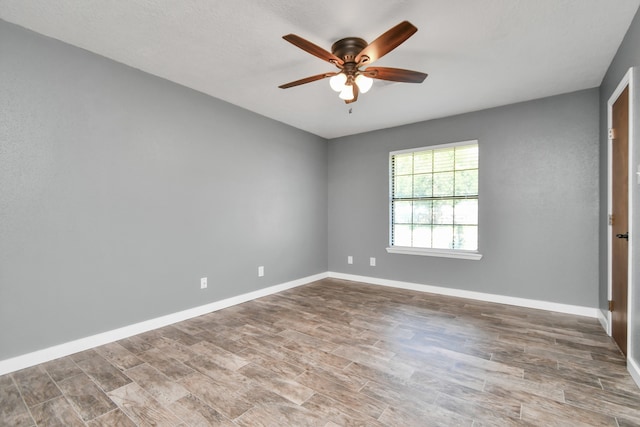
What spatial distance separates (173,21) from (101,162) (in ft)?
4.38

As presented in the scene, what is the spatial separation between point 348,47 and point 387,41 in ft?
1.68

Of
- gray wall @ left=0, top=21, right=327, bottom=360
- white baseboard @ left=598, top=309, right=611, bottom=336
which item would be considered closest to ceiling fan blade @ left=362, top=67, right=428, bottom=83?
gray wall @ left=0, top=21, right=327, bottom=360

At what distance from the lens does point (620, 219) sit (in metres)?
2.44

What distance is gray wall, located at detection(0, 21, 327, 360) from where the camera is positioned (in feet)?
7.00

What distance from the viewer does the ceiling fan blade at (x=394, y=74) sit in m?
2.16

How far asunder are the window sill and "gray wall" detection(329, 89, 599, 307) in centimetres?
7

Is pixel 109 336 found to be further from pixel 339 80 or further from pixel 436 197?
pixel 436 197

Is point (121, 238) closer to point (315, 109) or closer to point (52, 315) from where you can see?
point (52, 315)

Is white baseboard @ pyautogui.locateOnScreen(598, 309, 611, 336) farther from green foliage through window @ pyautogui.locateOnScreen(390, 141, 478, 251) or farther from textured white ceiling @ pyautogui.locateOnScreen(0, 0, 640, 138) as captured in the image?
textured white ceiling @ pyautogui.locateOnScreen(0, 0, 640, 138)

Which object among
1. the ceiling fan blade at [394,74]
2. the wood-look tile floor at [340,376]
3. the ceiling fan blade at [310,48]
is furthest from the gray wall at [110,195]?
the ceiling fan blade at [394,74]

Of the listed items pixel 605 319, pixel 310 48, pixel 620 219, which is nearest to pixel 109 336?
pixel 310 48

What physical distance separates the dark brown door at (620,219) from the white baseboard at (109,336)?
11.9 feet

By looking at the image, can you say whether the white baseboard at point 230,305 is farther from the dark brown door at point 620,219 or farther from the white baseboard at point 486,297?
the dark brown door at point 620,219

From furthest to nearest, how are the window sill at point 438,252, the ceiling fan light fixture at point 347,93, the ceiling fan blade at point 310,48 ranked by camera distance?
the window sill at point 438,252 < the ceiling fan light fixture at point 347,93 < the ceiling fan blade at point 310,48
